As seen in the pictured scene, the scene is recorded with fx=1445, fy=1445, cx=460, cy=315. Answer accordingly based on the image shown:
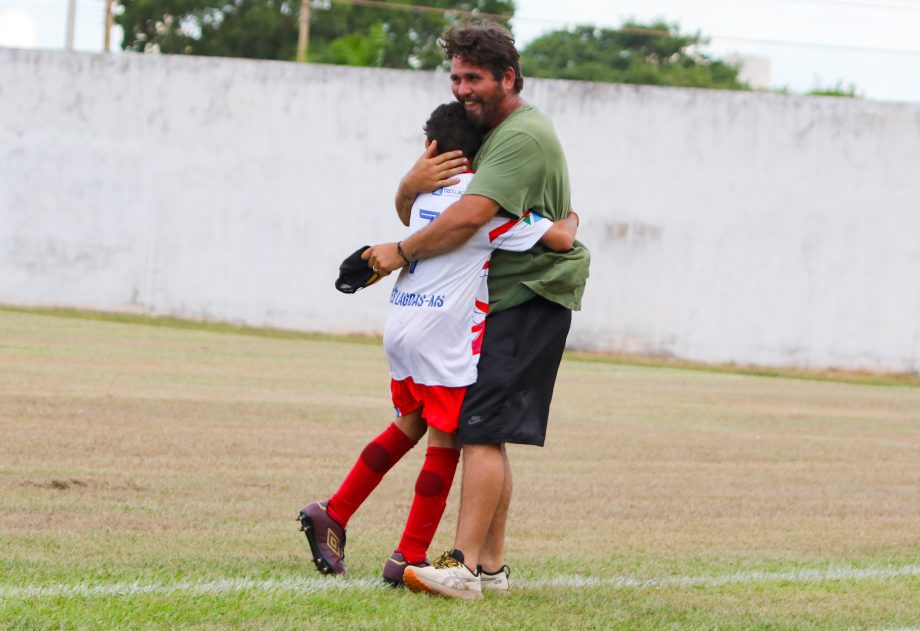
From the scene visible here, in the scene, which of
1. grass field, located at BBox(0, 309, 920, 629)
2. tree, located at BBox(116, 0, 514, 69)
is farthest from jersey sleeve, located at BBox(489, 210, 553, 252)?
tree, located at BBox(116, 0, 514, 69)

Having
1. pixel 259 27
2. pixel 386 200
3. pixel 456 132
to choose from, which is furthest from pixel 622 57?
pixel 456 132

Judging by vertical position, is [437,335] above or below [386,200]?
above

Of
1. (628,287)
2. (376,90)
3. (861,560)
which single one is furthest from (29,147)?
(861,560)

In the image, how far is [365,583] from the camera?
5.21 metres

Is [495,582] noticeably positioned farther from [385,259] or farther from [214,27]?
[214,27]

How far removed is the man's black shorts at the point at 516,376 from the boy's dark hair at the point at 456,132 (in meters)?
0.62

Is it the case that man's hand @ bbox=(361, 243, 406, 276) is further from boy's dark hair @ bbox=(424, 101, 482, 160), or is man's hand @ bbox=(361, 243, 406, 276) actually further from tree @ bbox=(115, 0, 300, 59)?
tree @ bbox=(115, 0, 300, 59)

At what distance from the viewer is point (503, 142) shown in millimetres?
5090

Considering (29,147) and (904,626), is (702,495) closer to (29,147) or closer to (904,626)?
(904,626)

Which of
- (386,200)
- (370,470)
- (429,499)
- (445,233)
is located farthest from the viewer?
(386,200)

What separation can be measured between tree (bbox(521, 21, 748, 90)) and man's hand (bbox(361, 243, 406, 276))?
52661 millimetres

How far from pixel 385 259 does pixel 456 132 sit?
542 mm

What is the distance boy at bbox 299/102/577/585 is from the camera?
16.8 ft

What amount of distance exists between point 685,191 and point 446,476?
64.6 ft
